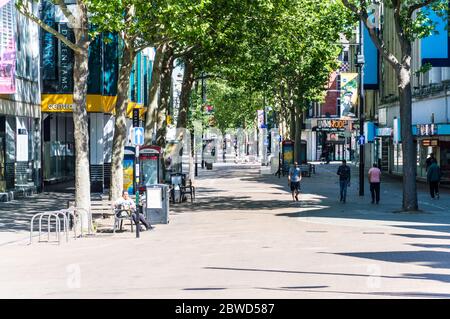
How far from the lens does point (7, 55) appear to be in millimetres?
34562

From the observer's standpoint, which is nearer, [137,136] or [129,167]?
[137,136]

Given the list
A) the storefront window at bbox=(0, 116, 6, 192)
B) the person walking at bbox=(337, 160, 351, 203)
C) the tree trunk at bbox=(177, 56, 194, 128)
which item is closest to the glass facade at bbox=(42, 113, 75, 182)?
the tree trunk at bbox=(177, 56, 194, 128)

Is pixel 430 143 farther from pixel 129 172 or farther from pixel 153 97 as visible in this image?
pixel 129 172

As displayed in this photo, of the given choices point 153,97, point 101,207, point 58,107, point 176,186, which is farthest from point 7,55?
point 101,207

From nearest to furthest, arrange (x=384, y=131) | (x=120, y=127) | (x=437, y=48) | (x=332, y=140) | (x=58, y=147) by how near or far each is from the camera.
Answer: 1. (x=120, y=127)
2. (x=437, y=48)
3. (x=58, y=147)
4. (x=384, y=131)
5. (x=332, y=140)

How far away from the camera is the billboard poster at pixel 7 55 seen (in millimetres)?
33997

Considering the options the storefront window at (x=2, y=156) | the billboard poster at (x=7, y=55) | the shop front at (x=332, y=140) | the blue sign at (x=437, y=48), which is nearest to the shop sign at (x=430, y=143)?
the blue sign at (x=437, y=48)

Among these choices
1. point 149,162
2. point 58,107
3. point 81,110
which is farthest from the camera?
point 58,107

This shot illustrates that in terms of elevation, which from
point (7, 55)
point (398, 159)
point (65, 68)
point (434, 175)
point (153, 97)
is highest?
point (65, 68)

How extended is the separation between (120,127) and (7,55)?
6860 mm

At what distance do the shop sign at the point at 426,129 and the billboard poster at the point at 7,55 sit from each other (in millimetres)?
23863

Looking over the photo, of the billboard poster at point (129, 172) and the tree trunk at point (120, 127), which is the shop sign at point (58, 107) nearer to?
→ the billboard poster at point (129, 172)

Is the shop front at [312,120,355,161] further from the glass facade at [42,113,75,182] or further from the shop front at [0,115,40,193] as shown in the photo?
the shop front at [0,115,40,193]
